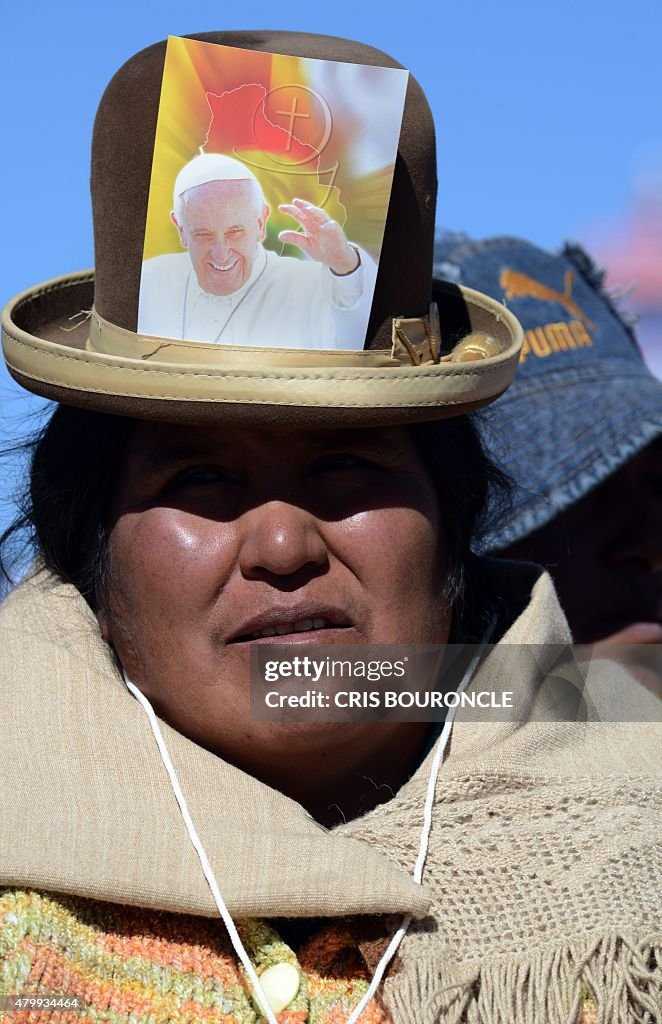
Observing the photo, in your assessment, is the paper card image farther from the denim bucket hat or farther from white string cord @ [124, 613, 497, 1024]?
the denim bucket hat

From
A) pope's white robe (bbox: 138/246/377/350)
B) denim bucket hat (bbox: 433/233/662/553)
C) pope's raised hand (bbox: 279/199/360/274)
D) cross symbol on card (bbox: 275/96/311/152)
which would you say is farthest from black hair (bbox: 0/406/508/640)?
denim bucket hat (bbox: 433/233/662/553)

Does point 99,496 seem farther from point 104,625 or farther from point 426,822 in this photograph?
point 426,822

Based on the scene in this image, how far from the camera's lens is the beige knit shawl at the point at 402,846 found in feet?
6.91

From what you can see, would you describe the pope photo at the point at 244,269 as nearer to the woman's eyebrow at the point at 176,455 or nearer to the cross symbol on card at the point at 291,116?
the cross symbol on card at the point at 291,116

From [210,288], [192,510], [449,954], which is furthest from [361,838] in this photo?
[210,288]

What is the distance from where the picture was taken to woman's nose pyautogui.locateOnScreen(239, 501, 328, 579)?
224cm

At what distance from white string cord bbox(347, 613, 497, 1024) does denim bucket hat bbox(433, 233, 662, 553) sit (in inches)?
38.4

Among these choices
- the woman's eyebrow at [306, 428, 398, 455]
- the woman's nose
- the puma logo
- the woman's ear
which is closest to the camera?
the woman's nose

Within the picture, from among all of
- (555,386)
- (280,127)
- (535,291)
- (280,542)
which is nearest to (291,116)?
(280,127)

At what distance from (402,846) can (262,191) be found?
1112 mm

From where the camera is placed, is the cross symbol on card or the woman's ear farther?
the woman's ear

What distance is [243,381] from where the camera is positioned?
88.4 inches

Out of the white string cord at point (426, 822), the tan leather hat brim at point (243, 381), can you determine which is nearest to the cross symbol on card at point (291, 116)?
the tan leather hat brim at point (243, 381)

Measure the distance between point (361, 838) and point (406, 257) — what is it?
102cm
